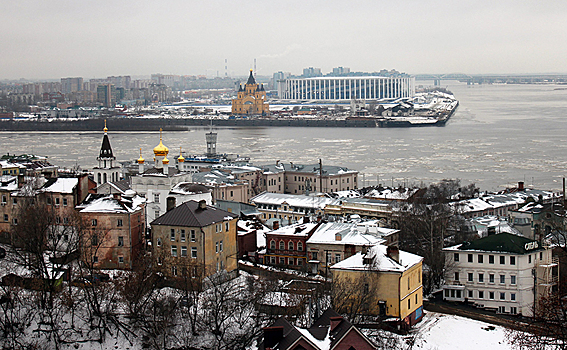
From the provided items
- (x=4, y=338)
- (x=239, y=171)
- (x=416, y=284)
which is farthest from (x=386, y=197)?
(x=4, y=338)

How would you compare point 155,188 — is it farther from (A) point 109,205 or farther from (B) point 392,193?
(B) point 392,193

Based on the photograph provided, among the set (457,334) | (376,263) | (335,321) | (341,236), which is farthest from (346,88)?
(335,321)

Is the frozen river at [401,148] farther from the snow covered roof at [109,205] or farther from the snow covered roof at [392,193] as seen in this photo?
the snow covered roof at [109,205]

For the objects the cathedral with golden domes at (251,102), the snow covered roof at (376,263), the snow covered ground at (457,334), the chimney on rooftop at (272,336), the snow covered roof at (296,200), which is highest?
the cathedral with golden domes at (251,102)

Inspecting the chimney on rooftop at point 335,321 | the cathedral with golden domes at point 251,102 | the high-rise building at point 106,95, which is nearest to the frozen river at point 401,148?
the cathedral with golden domes at point 251,102

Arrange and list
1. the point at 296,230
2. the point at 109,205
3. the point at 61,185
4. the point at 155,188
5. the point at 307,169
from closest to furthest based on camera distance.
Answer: the point at 109,205
the point at 296,230
the point at 61,185
the point at 155,188
the point at 307,169

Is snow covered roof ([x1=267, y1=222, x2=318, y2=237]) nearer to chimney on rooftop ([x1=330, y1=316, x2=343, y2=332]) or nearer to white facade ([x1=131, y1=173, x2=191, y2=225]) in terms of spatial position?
white facade ([x1=131, y1=173, x2=191, y2=225])

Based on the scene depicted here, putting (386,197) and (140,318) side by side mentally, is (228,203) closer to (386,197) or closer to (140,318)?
(386,197)
